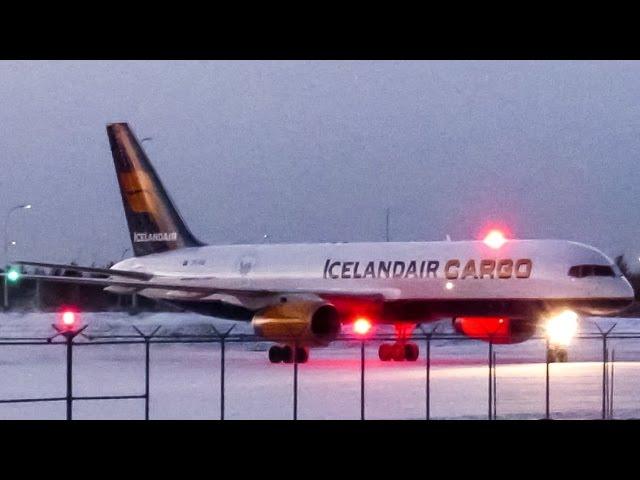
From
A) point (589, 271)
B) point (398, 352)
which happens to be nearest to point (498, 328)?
point (398, 352)

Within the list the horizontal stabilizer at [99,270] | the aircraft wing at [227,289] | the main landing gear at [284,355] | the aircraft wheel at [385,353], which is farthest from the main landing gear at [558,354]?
the horizontal stabilizer at [99,270]

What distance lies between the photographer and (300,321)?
121ft

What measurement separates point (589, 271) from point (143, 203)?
16.3 metres

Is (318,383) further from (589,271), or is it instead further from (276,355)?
(589,271)

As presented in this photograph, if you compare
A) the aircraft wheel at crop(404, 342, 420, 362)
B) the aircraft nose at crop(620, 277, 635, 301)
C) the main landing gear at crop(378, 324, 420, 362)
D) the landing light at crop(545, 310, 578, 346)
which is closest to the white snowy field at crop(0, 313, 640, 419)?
the main landing gear at crop(378, 324, 420, 362)

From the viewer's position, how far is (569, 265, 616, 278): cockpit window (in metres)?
36.6

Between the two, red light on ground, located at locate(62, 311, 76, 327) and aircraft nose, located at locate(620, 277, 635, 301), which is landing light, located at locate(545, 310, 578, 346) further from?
red light on ground, located at locate(62, 311, 76, 327)

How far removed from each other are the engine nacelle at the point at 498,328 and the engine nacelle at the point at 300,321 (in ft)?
12.4

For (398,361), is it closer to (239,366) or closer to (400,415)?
(239,366)

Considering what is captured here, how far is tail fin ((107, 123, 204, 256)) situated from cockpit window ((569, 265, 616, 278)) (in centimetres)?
1436

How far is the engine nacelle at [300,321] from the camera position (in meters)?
36.7

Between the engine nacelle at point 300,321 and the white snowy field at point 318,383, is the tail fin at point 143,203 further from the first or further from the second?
the engine nacelle at point 300,321
